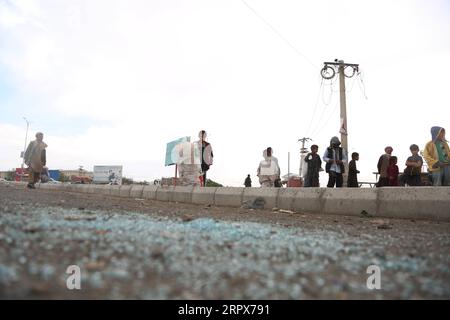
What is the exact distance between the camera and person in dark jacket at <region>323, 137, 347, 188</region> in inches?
359

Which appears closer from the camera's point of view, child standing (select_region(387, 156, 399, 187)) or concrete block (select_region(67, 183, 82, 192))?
child standing (select_region(387, 156, 399, 187))

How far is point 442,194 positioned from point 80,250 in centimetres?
571

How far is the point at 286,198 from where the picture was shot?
8.01 meters

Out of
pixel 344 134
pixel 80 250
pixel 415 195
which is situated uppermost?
pixel 344 134

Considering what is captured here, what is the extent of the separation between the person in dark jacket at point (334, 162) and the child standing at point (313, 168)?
51 cm

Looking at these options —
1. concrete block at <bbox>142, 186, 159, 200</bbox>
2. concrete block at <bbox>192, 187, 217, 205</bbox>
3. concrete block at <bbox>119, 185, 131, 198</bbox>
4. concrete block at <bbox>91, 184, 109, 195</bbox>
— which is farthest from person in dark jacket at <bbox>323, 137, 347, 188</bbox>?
concrete block at <bbox>91, 184, 109, 195</bbox>

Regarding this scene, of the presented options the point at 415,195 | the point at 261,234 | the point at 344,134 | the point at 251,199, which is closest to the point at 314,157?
the point at 251,199

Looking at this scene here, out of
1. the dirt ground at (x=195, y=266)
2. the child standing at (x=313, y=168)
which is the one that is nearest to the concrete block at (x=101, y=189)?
the child standing at (x=313, y=168)

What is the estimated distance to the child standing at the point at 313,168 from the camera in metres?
9.70

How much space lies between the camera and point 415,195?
614 cm

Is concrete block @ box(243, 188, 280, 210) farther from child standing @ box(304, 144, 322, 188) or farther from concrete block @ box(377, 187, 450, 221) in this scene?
concrete block @ box(377, 187, 450, 221)

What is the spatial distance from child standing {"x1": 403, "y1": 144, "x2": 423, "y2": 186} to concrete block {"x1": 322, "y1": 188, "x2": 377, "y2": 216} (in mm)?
2409

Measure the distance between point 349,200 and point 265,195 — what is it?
2.13 meters
